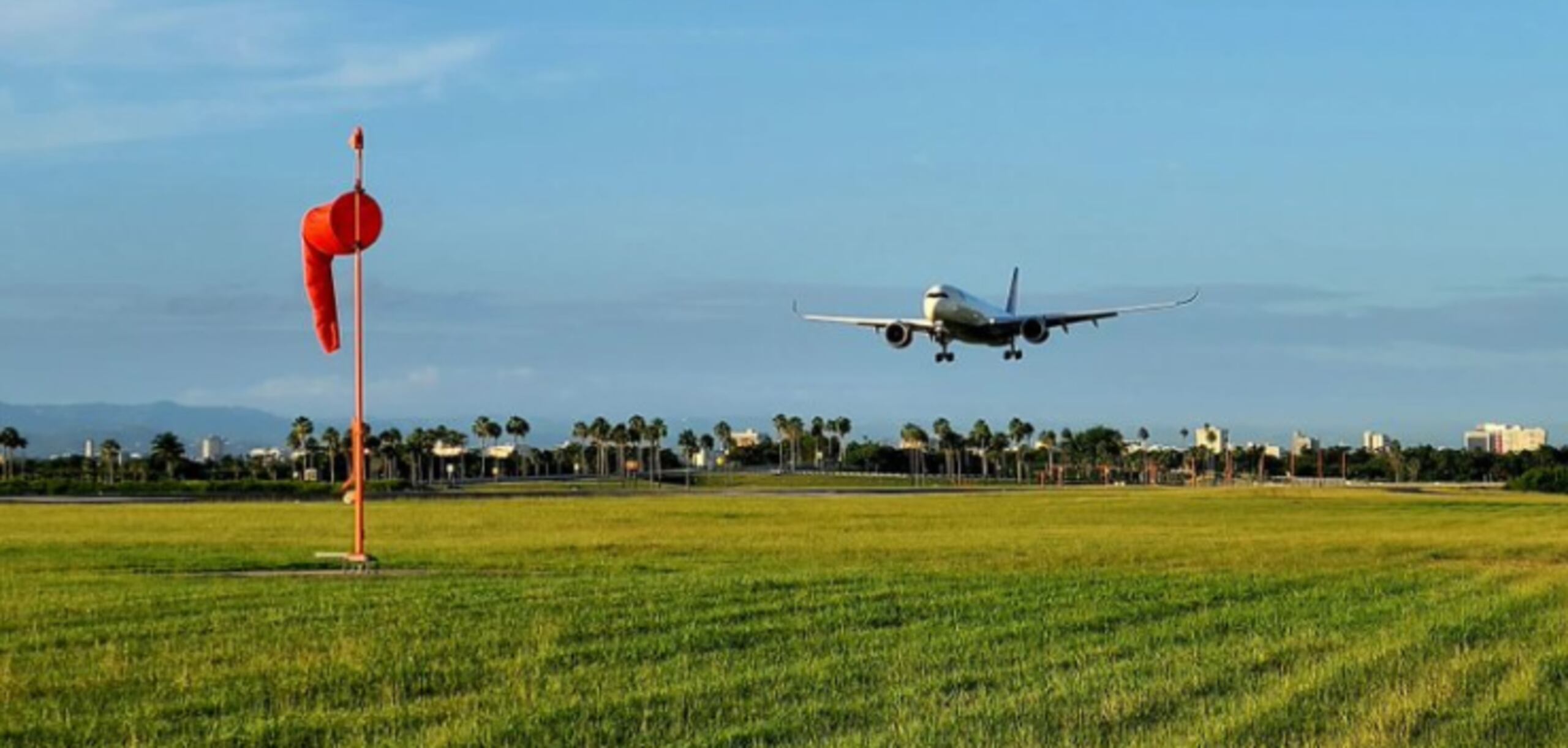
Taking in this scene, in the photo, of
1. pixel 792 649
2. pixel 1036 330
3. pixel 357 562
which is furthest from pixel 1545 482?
pixel 792 649

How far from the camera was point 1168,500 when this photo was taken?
348 feet

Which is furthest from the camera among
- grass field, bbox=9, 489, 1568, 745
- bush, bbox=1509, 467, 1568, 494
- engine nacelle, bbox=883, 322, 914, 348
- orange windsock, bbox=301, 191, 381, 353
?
bush, bbox=1509, 467, 1568, 494

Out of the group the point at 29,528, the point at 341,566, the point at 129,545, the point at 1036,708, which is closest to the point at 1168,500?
the point at 29,528

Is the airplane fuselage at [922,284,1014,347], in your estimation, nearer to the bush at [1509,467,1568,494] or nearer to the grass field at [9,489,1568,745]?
the grass field at [9,489,1568,745]

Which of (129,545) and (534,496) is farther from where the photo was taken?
(534,496)

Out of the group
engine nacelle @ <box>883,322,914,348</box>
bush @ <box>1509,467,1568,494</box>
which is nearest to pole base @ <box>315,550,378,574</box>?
engine nacelle @ <box>883,322,914,348</box>

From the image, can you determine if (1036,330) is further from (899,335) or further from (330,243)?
Result: (330,243)

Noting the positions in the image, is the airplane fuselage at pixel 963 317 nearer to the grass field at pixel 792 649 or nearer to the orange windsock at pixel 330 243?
the grass field at pixel 792 649

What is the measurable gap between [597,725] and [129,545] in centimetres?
3622

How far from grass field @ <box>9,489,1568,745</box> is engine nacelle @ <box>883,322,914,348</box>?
2751 cm

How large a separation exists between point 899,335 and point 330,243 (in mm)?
42586

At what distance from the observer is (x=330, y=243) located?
2720cm

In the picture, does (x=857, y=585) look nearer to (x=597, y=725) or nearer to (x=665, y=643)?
(x=665, y=643)

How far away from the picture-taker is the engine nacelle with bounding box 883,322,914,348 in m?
68.1
